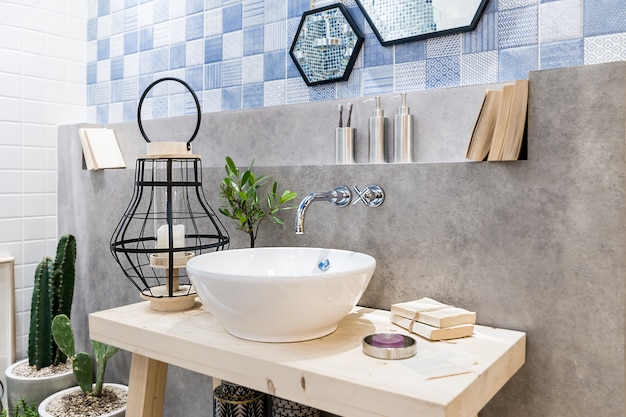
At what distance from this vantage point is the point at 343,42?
1.67 meters

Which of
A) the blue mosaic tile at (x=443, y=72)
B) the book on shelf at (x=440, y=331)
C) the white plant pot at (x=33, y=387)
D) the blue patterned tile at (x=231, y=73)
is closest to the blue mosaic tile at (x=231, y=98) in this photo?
the blue patterned tile at (x=231, y=73)

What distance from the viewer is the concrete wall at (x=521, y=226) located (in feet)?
3.65

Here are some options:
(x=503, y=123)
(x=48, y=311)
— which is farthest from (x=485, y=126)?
(x=48, y=311)

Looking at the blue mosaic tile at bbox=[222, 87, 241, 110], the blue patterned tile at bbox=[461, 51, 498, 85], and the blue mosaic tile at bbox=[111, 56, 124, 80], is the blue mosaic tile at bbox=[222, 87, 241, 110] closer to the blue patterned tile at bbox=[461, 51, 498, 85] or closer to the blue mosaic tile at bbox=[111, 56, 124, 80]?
the blue mosaic tile at bbox=[111, 56, 124, 80]

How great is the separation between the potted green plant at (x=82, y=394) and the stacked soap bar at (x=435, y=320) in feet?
4.16

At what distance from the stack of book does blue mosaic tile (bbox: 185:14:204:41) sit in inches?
51.9

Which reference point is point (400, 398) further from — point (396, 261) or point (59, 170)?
point (59, 170)

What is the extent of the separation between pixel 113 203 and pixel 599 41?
1.88m

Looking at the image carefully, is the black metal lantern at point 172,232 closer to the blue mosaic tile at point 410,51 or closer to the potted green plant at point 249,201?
the potted green plant at point 249,201

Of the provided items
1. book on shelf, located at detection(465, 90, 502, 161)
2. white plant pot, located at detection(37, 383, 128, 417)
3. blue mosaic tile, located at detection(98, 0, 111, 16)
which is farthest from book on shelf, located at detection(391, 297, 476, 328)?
blue mosaic tile, located at detection(98, 0, 111, 16)

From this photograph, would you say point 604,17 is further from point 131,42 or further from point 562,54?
point 131,42

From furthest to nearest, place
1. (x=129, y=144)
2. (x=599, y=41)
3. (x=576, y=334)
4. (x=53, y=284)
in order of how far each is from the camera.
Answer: (x=129, y=144) → (x=53, y=284) → (x=599, y=41) → (x=576, y=334)

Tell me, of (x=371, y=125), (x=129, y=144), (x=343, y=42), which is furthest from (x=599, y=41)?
(x=129, y=144)

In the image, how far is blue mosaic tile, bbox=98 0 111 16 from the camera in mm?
2512
